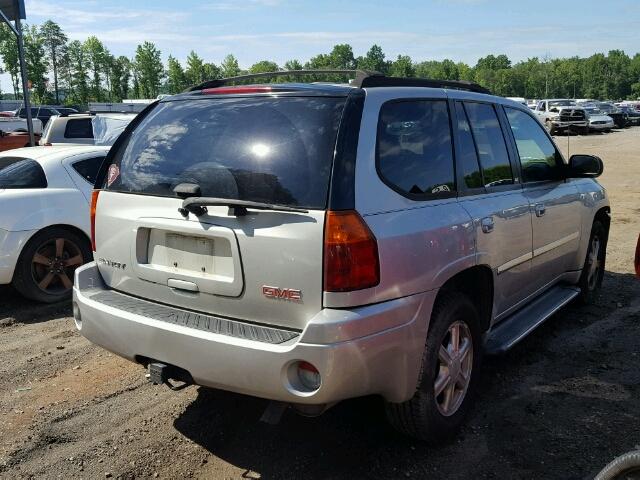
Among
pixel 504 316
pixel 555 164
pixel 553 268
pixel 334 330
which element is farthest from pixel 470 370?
pixel 555 164

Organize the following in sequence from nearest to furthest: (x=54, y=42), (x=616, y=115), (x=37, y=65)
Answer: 1. (x=616, y=115)
2. (x=37, y=65)
3. (x=54, y=42)

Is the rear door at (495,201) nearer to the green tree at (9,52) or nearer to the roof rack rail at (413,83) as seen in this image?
the roof rack rail at (413,83)

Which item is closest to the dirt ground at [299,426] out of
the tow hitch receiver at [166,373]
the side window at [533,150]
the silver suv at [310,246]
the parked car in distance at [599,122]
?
the silver suv at [310,246]

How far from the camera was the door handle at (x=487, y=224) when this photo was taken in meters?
3.40

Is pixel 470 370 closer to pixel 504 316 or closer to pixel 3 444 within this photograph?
pixel 504 316

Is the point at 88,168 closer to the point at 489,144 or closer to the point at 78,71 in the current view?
the point at 489,144

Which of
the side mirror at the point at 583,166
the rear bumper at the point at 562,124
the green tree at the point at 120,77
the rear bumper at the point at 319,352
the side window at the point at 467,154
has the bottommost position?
the rear bumper at the point at 562,124

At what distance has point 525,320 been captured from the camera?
414 centimetres

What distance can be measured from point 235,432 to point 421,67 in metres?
179

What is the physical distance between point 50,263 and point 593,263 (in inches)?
206

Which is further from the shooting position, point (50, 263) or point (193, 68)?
point (193, 68)

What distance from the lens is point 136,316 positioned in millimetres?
2988

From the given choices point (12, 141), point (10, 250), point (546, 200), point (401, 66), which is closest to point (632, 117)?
point (12, 141)

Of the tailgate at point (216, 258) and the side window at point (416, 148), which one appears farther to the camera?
the side window at point (416, 148)
